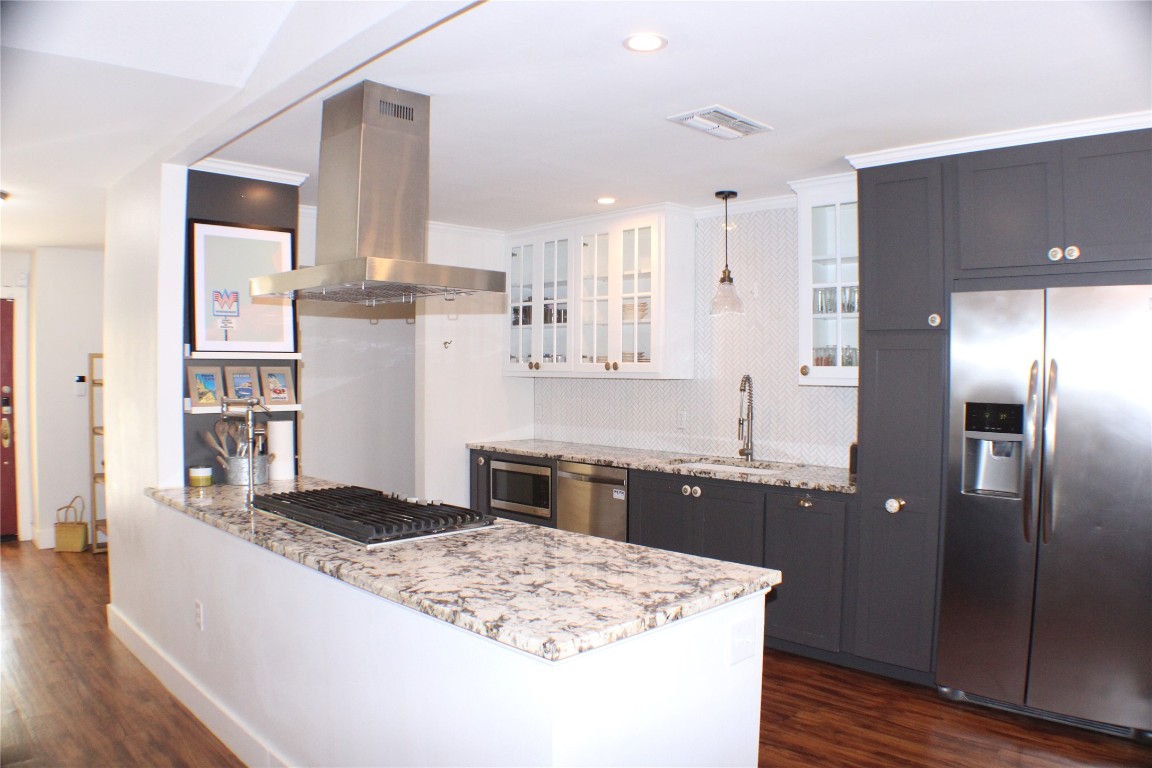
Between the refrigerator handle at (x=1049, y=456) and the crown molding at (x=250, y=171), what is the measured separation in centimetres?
343

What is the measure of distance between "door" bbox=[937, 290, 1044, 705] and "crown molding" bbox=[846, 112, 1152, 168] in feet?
1.98

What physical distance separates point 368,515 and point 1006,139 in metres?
2.86

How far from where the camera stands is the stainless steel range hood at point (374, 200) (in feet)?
8.48

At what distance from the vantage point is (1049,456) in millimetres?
3104

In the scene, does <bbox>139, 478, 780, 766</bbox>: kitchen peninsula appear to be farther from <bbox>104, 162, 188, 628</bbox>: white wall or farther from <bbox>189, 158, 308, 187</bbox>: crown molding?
<bbox>189, 158, 308, 187</bbox>: crown molding

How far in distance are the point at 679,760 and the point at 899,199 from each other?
2.61 meters

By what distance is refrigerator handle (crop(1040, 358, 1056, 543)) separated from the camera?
10.2ft

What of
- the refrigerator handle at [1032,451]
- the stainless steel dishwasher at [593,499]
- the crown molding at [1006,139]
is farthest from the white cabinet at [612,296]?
the refrigerator handle at [1032,451]

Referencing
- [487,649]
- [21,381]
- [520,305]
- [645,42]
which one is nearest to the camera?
[487,649]

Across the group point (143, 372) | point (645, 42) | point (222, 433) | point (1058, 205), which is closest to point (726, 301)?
point (1058, 205)

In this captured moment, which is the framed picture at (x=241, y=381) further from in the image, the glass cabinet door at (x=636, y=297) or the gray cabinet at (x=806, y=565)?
the gray cabinet at (x=806, y=565)

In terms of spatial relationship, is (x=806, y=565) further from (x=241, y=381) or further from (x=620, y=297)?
(x=241, y=381)

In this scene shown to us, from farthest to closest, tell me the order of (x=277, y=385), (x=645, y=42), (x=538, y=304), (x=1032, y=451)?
1. (x=538, y=304)
2. (x=277, y=385)
3. (x=1032, y=451)
4. (x=645, y=42)

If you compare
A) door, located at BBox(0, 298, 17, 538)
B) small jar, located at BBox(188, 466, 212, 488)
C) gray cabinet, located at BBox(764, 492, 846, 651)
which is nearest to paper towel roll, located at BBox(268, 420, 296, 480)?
small jar, located at BBox(188, 466, 212, 488)
